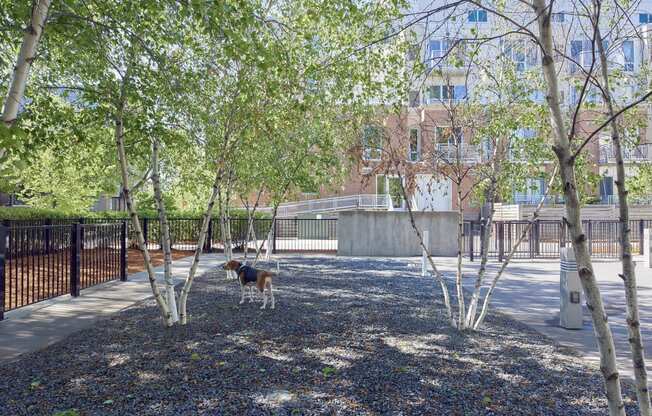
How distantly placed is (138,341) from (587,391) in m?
5.04

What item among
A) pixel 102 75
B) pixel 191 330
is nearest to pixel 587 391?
pixel 191 330

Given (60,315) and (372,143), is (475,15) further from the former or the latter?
(60,315)

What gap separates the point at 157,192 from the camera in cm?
648

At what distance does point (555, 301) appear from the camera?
9469 mm

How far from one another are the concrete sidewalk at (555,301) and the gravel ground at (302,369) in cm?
48

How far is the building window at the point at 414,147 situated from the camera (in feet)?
21.4

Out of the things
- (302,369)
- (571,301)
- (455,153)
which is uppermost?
(455,153)

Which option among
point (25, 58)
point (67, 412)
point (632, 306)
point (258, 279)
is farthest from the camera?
point (258, 279)

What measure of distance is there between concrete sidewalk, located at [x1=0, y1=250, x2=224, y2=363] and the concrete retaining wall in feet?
30.2

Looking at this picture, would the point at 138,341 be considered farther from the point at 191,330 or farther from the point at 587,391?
the point at 587,391

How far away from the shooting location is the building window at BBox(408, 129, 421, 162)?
653cm

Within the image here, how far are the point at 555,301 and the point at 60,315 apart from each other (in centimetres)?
917

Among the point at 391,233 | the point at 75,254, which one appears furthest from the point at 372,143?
the point at 391,233

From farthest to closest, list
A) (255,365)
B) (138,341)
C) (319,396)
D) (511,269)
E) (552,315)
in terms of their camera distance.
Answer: (511,269) < (552,315) < (138,341) < (255,365) < (319,396)
